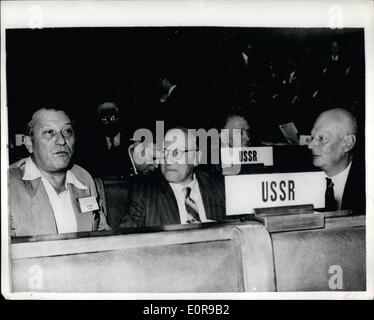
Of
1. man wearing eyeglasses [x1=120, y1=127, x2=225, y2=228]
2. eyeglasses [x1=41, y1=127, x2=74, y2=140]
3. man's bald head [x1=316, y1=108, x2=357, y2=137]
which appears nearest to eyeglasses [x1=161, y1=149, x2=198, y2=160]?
man wearing eyeglasses [x1=120, y1=127, x2=225, y2=228]

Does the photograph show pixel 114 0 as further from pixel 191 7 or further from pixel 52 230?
pixel 52 230

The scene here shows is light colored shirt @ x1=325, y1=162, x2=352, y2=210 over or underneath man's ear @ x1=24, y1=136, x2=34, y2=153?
underneath

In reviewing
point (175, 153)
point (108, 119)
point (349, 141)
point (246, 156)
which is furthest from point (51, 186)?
point (349, 141)

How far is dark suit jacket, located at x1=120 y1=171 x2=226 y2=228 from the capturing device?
2.57 metres

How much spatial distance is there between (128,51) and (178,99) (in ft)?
1.23

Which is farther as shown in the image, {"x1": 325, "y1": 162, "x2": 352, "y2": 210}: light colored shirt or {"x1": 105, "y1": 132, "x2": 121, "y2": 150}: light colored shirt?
{"x1": 325, "y1": 162, "x2": 352, "y2": 210}: light colored shirt

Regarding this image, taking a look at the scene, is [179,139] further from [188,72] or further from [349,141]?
[349,141]

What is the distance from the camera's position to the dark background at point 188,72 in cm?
253

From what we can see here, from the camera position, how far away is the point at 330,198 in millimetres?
2666

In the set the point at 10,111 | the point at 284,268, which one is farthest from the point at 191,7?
the point at 284,268

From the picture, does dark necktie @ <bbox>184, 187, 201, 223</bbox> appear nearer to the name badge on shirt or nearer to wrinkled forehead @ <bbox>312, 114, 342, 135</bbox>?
the name badge on shirt

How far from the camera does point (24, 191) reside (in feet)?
8.38

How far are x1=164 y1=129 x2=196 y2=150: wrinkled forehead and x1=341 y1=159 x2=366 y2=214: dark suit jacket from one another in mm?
911

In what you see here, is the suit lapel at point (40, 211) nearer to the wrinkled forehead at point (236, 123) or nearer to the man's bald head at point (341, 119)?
the wrinkled forehead at point (236, 123)
